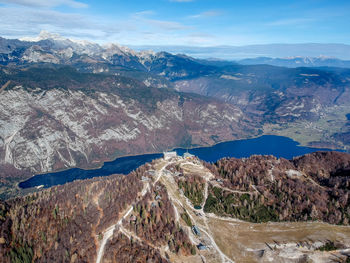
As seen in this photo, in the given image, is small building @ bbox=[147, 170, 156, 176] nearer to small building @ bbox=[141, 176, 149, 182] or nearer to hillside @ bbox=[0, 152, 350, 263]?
hillside @ bbox=[0, 152, 350, 263]

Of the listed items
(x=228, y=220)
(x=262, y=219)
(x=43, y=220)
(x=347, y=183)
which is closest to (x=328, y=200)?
(x=347, y=183)

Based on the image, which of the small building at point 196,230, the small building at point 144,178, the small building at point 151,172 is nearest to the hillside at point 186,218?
the small building at point 151,172

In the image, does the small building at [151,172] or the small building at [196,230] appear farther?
the small building at [151,172]

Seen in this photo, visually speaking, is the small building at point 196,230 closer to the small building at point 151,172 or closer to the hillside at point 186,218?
the hillside at point 186,218

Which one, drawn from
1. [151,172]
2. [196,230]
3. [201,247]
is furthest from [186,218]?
[151,172]

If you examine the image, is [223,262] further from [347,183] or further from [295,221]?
[347,183]

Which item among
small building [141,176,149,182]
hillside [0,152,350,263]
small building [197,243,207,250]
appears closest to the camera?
hillside [0,152,350,263]

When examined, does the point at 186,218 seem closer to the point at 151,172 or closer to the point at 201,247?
the point at 201,247

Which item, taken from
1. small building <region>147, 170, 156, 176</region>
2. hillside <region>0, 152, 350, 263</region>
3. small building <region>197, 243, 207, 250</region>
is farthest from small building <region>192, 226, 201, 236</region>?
small building <region>147, 170, 156, 176</region>
